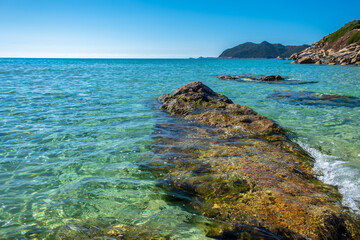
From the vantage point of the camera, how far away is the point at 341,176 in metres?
4.74

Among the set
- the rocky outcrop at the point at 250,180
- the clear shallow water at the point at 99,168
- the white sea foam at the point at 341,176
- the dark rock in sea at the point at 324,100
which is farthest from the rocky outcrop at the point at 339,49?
the rocky outcrop at the point at 250,180

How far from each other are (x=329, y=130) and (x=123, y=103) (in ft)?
33.6

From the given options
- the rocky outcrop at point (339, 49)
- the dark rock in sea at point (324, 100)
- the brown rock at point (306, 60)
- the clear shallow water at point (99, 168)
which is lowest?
the clear shallow water at point (99, 168)

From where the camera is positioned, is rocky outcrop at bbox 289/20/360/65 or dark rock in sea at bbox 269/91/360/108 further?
rocky outcrop at bbox 289/20/360/65

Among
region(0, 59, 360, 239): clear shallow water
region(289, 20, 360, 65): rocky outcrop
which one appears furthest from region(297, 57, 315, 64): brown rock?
region(0, 59, 360, 239): clear shallow water

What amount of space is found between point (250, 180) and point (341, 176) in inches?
87.6

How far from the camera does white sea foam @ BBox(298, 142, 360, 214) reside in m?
3.85

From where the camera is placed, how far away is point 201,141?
21.5ft

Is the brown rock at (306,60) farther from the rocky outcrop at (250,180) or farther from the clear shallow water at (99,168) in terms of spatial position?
the rocky outcrop at (250,180)

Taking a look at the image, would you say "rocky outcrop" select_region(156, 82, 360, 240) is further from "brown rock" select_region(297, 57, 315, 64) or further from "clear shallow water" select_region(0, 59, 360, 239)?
"brown rock" select_region(297, 57, 315, 64)

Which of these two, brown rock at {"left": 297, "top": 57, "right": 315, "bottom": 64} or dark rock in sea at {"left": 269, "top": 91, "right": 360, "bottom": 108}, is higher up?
brown rock at {"left": 297, "top": 57, "right": 315, "bottom": 64}

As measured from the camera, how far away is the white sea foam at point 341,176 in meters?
3.85

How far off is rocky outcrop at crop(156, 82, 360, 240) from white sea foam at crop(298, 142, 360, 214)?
0.64ft

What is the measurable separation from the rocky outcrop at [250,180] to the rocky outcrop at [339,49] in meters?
62.2
